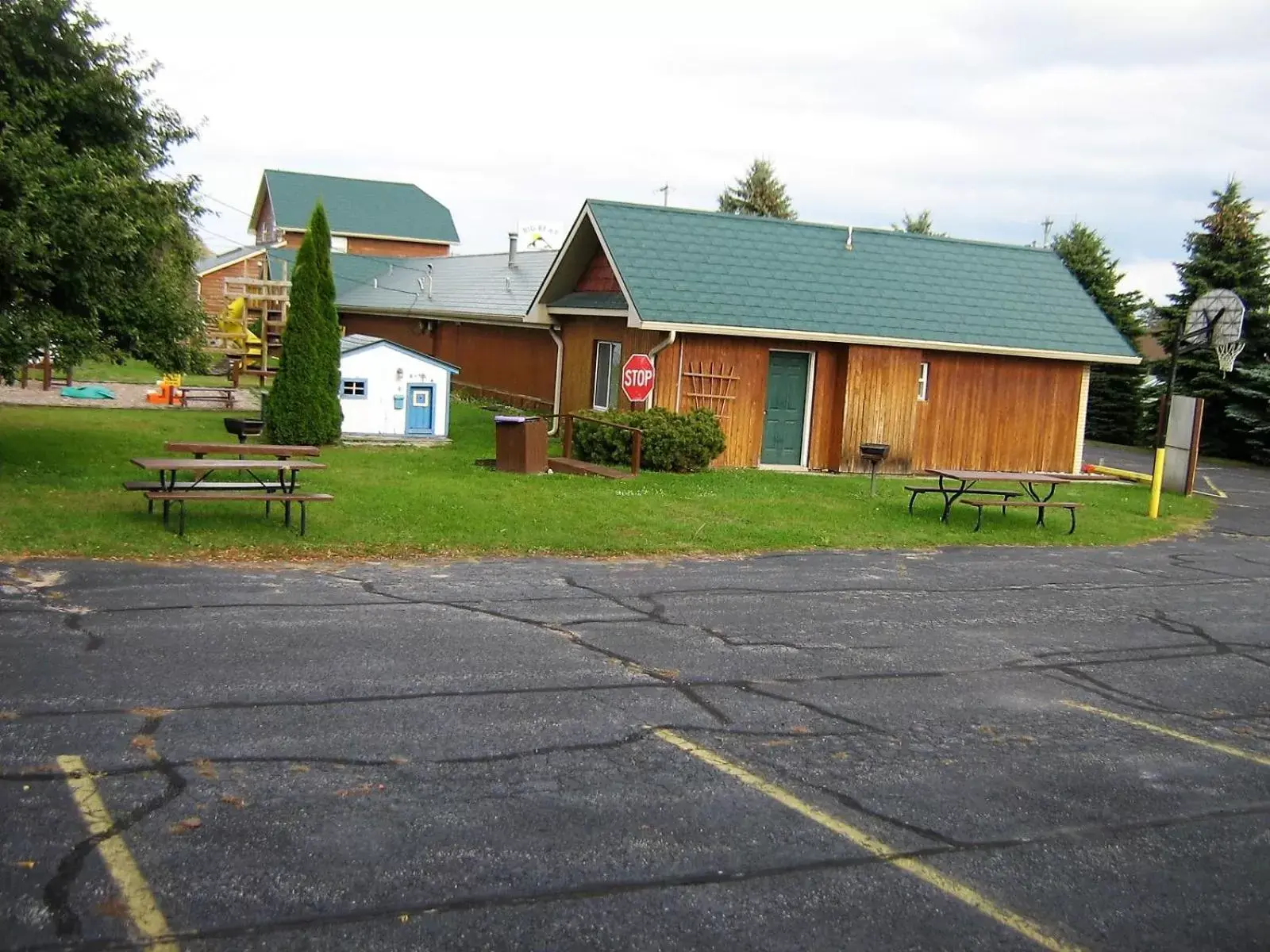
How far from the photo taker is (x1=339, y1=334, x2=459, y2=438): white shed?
2264 cm

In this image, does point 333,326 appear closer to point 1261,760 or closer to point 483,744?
point 483,744

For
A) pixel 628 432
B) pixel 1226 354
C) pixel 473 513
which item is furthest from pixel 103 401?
pixel 1226 354

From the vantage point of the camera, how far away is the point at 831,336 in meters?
22.2

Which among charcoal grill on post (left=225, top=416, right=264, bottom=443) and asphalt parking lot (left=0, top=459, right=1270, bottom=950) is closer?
asphalt parking lot (left=0, top=459, right=1270, bottom=950)

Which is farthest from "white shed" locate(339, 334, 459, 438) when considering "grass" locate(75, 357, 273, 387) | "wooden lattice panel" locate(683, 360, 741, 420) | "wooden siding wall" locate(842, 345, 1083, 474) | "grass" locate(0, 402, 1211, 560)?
"grass" locate(75, 357, 273, 387)

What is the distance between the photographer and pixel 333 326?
854 inches

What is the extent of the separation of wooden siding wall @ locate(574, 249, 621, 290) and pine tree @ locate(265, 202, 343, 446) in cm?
538

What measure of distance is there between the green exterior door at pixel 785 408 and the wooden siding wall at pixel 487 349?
26.2 feet

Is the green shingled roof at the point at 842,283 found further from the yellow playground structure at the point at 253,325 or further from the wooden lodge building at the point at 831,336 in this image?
the yellow playground structure at the point at 253,325

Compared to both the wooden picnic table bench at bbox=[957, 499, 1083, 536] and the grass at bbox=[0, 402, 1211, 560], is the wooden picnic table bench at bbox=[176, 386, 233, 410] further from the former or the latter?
A: the wooden picnic table bench at bbox=[957, 499, 1083, 536]

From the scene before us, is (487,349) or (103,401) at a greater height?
(487,349)

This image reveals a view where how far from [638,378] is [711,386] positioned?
165 cm

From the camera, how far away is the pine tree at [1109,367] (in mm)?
37906

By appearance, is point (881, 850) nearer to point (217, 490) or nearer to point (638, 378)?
point (217, 490)
